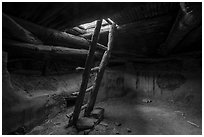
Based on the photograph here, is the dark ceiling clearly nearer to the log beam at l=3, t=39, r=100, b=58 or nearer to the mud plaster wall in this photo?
the log beam at l=3, t=39, r=100, b=58

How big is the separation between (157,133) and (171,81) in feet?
10.1

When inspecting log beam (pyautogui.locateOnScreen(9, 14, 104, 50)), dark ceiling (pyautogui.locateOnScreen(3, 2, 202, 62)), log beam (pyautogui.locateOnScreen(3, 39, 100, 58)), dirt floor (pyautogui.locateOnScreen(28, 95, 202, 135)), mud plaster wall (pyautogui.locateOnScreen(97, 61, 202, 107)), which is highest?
dark ceiling (pyautogui.locateOnScreen(3, 2, 202, 62))

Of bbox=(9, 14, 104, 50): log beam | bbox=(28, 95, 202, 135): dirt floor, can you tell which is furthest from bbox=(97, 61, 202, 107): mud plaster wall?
bbox=(9, 14, 104, 50): log beam

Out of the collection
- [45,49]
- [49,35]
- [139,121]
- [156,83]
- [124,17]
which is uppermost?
[124,17]

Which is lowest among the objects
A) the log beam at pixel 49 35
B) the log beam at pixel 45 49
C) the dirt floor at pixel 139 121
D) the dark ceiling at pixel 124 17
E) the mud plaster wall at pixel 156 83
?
the dirt floor at pixel 139 121

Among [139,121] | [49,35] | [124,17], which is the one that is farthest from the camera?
[124,17]

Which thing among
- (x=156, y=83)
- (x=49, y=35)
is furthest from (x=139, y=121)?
(x=49, y=35)

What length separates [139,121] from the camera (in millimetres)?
3568

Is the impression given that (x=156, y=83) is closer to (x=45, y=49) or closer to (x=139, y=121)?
(x=139, y=121)

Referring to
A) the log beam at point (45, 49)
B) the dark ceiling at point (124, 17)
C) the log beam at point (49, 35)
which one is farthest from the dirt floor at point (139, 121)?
the dark ceiling at point (124, 17)

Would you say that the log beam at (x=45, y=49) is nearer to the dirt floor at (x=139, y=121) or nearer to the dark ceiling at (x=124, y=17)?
the dark ceiling at (x=124, y=17)

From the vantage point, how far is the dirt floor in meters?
3.00

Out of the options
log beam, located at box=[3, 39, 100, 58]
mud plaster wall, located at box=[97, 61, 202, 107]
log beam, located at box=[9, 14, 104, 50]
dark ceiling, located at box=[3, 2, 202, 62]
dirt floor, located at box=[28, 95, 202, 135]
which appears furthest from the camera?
mud plaster wall, located at box=[97, 61, 202, 107]

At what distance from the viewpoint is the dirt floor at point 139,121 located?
3.00m
